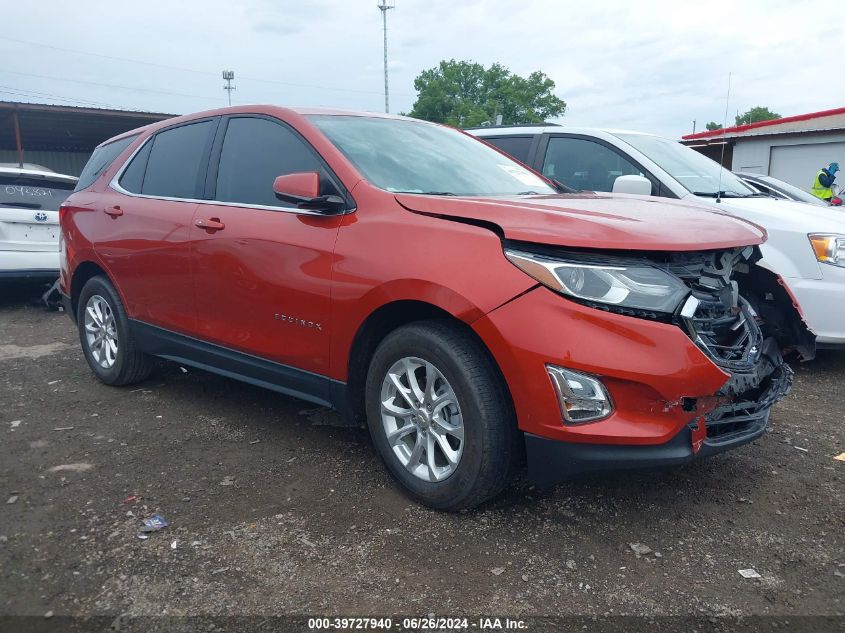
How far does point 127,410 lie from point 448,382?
2590 mm

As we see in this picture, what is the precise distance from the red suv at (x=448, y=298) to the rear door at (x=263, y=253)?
1 centimetres

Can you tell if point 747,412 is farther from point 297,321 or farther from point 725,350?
point 297,321

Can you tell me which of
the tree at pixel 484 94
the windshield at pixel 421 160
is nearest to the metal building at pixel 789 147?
the windshield at pixel 421 160

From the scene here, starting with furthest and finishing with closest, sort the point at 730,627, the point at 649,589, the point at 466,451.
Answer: the point at 466,451
the point at 649,589
the point at 730,627

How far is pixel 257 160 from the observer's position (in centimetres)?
381

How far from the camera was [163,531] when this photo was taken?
288 centimetres

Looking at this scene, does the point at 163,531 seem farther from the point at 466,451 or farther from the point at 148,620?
the point at 466,451

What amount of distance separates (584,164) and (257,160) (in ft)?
10.2

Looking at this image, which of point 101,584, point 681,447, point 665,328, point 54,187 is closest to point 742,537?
point 681,447

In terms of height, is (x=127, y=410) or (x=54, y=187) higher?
(x=54, y=187)

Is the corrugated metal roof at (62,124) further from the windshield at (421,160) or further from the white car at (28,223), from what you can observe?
the windshield at (421,160)

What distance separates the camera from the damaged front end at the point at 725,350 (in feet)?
8.55

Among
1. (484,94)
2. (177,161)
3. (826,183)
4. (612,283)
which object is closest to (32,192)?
(177,161)

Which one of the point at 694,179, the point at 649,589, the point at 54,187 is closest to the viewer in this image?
the point at 649,589
